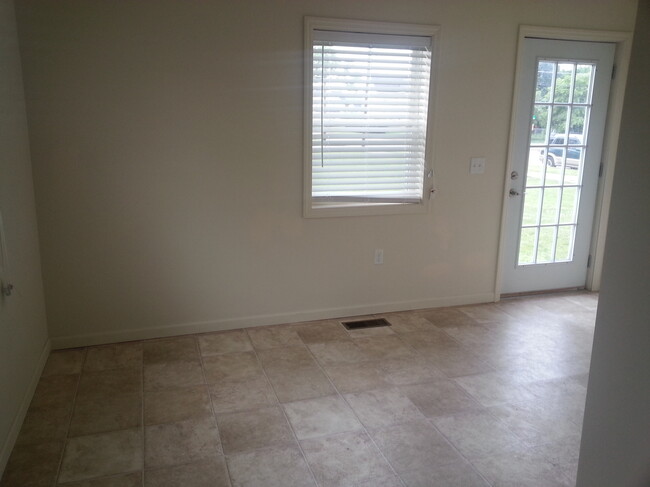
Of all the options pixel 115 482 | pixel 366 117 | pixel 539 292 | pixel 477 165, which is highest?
pixel 366 117

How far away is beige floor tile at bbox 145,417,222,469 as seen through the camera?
2.35m

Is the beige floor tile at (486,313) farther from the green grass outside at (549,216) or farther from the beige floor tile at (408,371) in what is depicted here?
the beige floor tile at (408,371)

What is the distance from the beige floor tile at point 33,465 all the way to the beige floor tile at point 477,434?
5.83 ft

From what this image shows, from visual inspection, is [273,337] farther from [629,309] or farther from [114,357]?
[629,309]

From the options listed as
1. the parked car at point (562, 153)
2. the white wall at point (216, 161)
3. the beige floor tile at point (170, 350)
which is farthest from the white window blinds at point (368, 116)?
the beige floor tile at point (170, 350)

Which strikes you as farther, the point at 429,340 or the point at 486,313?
the point at 486,313

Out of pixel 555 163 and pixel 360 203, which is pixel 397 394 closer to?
pixel 360 203

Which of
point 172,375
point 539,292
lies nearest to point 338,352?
point 172,375

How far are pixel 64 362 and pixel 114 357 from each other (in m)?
0.29

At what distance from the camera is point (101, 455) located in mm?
2373

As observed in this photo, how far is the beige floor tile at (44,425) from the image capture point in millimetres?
2479

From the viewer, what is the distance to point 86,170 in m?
3.26

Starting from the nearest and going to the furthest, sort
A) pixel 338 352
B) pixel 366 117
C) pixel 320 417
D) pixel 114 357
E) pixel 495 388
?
pixel 320 417 < pixel 495 388 < pixel 114 357 < pixel 338 352 < pixel 366 117

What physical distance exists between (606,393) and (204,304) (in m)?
2.82
